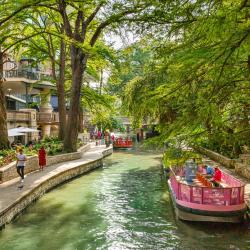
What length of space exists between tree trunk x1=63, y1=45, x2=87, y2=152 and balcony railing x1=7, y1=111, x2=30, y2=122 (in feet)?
25.9

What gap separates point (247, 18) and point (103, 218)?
30.5ft

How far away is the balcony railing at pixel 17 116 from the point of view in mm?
33400

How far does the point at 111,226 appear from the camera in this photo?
12.7 m

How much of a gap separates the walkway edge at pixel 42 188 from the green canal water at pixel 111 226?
0.86 feet

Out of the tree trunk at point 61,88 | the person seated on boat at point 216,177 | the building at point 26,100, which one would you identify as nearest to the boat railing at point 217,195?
the person seated on boat at point 216,177

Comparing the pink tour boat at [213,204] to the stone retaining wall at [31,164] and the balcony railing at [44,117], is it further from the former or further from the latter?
the balcony railing at [44,117]

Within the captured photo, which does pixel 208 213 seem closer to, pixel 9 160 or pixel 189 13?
pixel 189 13

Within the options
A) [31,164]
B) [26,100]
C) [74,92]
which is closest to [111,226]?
[31,164]

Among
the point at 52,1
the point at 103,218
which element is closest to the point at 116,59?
the point at 52,1

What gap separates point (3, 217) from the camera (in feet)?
38.9

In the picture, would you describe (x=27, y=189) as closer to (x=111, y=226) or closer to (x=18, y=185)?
(x=18, y=185)

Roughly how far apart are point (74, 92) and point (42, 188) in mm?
11851

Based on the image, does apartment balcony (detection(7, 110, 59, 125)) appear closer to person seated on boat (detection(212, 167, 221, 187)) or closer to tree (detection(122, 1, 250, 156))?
person seated on boat (detection(212, 167, 221, 187))

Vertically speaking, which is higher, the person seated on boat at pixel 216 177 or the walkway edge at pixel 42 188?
the person seated on boat at pixel 216 177
